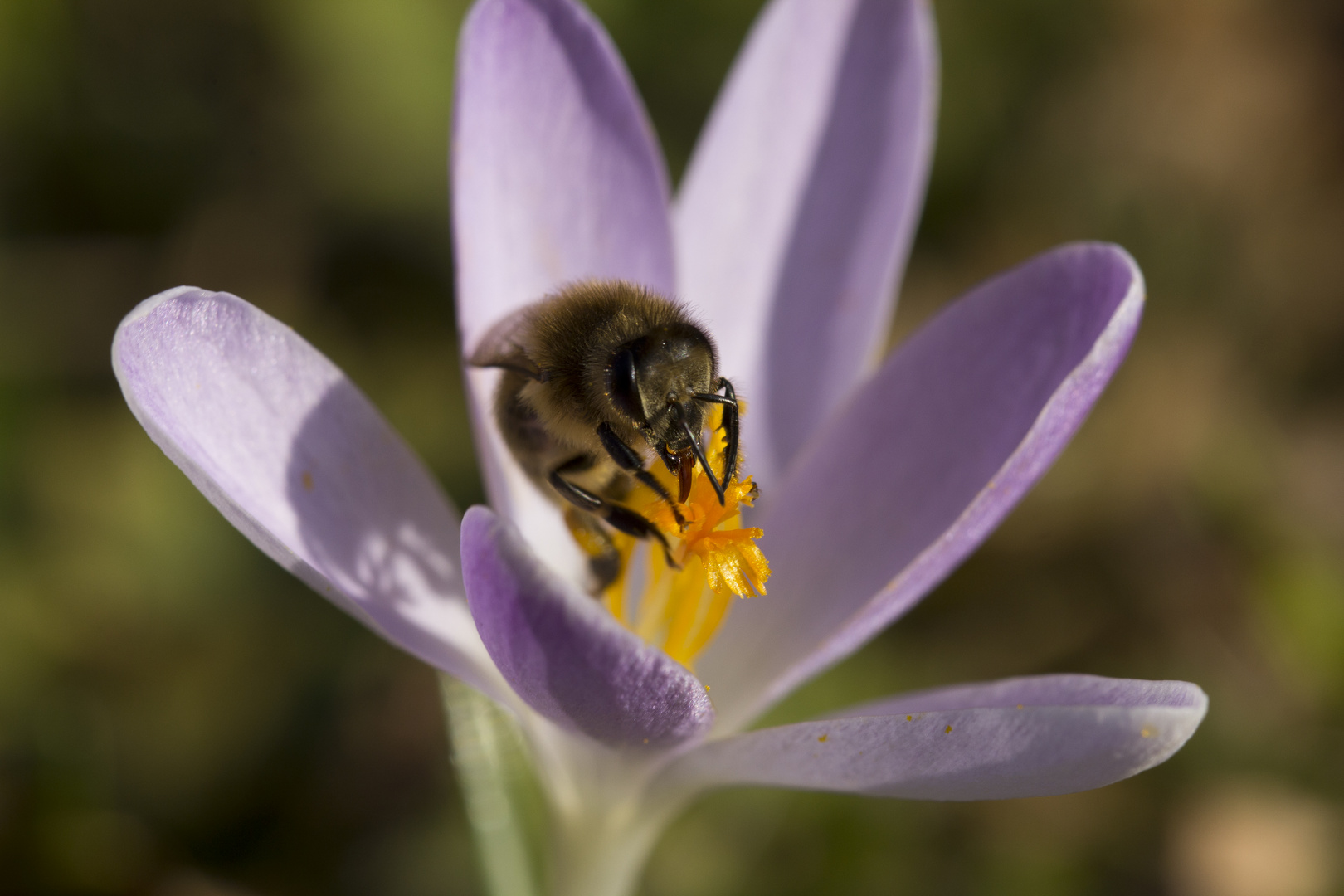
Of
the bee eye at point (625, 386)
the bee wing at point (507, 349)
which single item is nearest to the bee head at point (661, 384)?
the bee eye at point (625, 386)

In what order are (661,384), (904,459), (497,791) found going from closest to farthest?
(661,384)
(904,459)
(497,791)

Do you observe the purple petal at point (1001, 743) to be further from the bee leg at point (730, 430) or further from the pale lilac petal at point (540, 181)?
the pale lilac petal at point (540, 181)

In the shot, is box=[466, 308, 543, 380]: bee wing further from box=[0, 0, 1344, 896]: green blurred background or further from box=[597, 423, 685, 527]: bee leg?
box=[0, 0, 1344, 896]: green blurred background

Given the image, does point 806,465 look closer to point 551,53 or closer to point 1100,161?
point 551,53

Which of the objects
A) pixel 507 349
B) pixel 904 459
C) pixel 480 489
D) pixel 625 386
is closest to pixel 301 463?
pixel 507 349

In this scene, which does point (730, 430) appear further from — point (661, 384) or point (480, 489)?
point (480, 489)

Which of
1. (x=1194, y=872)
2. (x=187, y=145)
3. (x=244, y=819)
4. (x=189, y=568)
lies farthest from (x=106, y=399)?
(x=1194, y=872)
